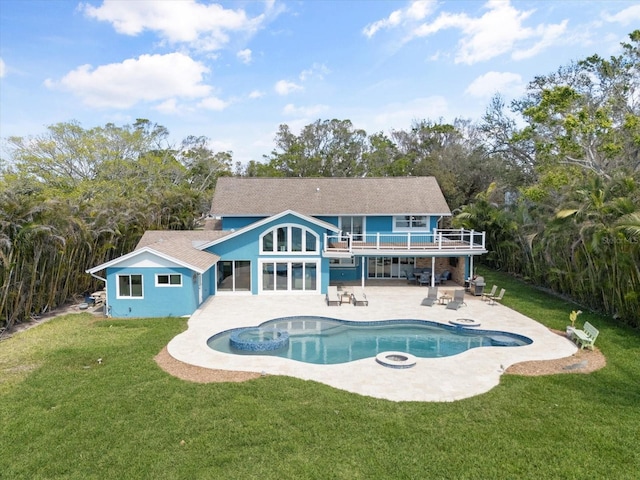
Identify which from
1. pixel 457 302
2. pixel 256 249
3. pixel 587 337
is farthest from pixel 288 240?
pixel 587 337

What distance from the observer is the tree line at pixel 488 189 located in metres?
15.6

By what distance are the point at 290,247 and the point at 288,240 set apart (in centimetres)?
38

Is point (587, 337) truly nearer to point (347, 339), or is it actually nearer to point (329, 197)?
point (347, 339)

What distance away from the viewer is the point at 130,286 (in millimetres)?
17141

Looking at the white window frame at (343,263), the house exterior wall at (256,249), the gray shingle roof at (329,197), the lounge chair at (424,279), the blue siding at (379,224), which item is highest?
the gray shingle roof at (329,197)

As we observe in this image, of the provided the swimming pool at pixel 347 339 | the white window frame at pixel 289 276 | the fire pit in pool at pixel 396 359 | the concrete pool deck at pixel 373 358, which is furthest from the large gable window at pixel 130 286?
the fire pit in pool at pixel 396 359

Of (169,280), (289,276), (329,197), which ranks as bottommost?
(289,276)

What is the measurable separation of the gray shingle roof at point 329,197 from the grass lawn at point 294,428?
47.7ft

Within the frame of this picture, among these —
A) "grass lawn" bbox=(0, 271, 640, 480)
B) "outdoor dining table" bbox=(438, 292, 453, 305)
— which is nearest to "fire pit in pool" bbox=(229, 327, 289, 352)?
"grass lawn" bbox=(0, 271, 640, 480)

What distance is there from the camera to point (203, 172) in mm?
52750

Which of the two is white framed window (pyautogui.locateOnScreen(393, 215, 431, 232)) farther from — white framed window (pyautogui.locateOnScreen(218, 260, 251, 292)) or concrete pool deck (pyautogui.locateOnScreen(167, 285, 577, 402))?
white framed window (pyautogui.locateOnScreen(218, 260, 251, 292))

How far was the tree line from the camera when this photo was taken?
51.3ft

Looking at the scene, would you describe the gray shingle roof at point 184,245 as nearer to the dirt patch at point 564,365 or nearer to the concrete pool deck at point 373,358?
the concrete pool deck at point 373,358

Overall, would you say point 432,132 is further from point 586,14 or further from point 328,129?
point 586,14
